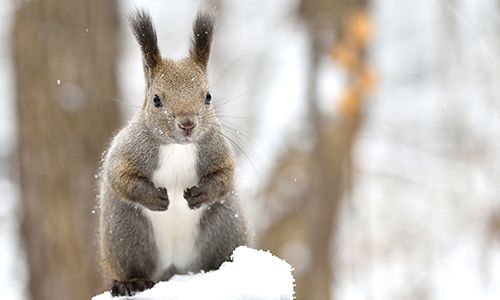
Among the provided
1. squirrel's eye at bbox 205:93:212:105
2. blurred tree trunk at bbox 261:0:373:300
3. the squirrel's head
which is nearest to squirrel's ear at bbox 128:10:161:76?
the squirrel's head

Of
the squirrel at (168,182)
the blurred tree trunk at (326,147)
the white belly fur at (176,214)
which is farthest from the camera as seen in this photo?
the blurred tree trunk at (326,147)

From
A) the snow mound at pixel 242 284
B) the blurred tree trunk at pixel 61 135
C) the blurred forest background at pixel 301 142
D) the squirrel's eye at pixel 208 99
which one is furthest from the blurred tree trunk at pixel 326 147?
→ the snow mound at pixel 242 284

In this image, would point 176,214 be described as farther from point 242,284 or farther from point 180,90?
point 242,284

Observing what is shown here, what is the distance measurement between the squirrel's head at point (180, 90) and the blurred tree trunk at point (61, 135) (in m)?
2.83

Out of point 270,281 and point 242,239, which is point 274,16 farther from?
point 270,281

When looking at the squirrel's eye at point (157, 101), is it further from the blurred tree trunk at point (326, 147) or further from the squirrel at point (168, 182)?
the blurred tree trunk at point (326, 147)

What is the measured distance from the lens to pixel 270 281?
70.2 inches

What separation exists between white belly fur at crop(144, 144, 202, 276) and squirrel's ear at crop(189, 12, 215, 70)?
8.5 inches

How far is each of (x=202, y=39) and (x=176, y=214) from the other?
44 cm

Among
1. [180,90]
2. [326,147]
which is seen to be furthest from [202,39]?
[326,147]

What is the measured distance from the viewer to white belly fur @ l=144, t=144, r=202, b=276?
2.21m

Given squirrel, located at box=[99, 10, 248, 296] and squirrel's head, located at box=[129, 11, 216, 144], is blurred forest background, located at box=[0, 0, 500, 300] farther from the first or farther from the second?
squirrel's head, located at box=[129, 11, 216, 144]

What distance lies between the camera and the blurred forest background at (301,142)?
4.97 m

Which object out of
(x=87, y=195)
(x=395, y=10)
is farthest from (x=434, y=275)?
(x=395, y=10)
